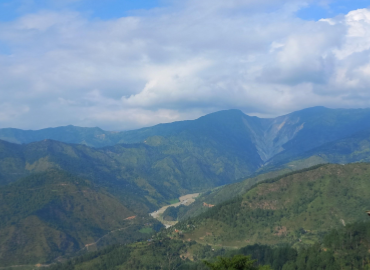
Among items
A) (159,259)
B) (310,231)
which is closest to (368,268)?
(310,231)

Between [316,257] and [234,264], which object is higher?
[234,264]

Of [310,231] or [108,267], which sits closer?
[108,267]

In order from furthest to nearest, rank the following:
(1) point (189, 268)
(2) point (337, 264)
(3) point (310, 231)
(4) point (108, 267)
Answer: (3) point (310, 231)
(4) point (108, 267)
(1) point (189, 268)
(2) point (337, 264)

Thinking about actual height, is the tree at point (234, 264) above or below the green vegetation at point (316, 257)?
above

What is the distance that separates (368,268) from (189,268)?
297 ft

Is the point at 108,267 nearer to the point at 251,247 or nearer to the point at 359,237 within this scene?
the point at 251,247

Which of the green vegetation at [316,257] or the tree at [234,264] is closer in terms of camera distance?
the tree at [234,264]

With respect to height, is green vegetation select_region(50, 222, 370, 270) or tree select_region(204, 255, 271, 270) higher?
tree select_region(204, 255, 271, 270)

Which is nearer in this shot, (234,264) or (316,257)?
(234,264)

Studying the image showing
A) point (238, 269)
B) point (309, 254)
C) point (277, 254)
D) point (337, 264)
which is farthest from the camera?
point (277, 254)

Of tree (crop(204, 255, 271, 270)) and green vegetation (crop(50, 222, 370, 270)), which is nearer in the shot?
tree (crop(204, 255, 271, 270))

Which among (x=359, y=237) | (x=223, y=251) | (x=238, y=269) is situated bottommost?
(x=223, y=251)

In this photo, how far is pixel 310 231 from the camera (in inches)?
7869

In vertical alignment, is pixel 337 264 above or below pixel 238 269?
below
